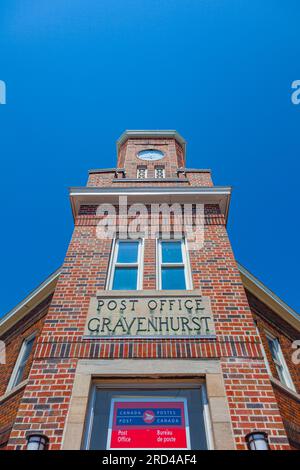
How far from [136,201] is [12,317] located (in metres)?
6.04

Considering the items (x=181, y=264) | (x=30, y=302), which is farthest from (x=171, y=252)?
(x=30, y=302)

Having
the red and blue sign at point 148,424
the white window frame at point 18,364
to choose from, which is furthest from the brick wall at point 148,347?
the white window frame at point 18,364

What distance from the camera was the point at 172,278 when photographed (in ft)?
24.1

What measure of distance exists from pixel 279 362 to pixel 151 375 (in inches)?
222

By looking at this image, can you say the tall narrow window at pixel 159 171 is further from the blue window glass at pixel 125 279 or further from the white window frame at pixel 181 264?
the blue window glass at pixel 125 279

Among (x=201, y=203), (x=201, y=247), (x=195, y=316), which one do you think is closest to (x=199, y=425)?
(x=195, y=316)

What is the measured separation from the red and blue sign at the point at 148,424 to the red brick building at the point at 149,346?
0.6 inches

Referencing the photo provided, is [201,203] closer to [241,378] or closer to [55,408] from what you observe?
[241,378]

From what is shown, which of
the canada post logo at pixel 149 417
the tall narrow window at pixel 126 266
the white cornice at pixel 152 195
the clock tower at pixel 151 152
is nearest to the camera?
the canada post logo at pixel 149 417

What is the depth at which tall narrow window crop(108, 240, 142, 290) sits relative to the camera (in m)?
7.22

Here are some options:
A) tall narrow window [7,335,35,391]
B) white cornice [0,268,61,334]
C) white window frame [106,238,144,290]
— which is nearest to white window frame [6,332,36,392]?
tall narrow window [7,335,35,391]

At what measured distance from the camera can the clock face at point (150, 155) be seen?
1339cm
